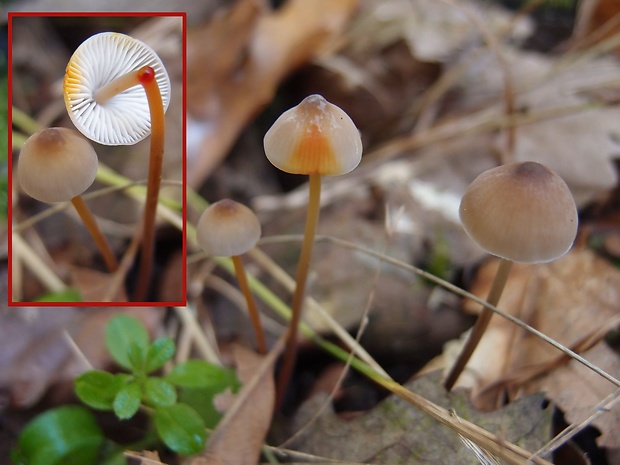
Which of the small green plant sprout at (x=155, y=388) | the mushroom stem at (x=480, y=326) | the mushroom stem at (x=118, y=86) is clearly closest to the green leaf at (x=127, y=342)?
the small green plant sprout at (x=155, y=388)

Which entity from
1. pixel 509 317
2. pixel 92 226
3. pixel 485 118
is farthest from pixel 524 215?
pixel 485 118

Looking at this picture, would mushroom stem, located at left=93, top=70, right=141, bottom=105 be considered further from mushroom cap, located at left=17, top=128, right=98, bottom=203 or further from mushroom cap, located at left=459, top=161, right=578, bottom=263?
mushroom cap, located at left=459, top=161, right=578, bottom=263

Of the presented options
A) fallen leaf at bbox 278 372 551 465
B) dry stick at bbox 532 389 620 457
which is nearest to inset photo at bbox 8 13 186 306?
fallen leaf at bbox 278 372 551 465

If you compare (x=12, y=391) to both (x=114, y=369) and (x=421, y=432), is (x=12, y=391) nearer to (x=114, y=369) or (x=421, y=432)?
(x=114, y=369)

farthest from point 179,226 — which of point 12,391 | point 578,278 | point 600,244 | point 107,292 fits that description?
point 600,244

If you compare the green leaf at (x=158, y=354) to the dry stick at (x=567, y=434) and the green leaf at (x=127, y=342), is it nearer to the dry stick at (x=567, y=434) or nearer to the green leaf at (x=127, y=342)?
the green leaf at (x=127, y=342)
